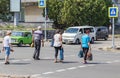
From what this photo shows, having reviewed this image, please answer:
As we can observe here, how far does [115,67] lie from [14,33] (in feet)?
68.7

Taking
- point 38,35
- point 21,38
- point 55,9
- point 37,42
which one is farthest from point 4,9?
point 37,42

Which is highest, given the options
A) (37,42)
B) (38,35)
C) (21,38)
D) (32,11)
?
(32,11)

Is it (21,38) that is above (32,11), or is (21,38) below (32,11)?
below

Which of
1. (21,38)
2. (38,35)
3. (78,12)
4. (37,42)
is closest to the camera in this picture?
(37,42)

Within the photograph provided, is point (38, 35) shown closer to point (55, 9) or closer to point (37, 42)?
point (37, 42)

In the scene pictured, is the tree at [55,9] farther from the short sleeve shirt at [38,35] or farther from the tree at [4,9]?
the short sleeve shirt at [38,35]

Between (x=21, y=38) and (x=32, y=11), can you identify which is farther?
(x=32, y=11)

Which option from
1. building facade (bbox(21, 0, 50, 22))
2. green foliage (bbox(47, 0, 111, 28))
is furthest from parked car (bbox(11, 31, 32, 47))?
building facade (bbox(21, 0, 50, 22))

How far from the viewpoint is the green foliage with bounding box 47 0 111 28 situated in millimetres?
58812

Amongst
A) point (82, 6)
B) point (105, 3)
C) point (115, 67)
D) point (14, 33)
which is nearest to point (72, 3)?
point (82, 6)

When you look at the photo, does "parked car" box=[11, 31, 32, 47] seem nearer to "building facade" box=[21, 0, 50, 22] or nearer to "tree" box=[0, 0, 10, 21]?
"tree" box=[0, 0, 10, 21]

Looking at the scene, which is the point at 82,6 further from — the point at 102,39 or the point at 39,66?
the point at 39,66

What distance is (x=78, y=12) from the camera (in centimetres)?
5859

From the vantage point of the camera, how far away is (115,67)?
66.2 ft
